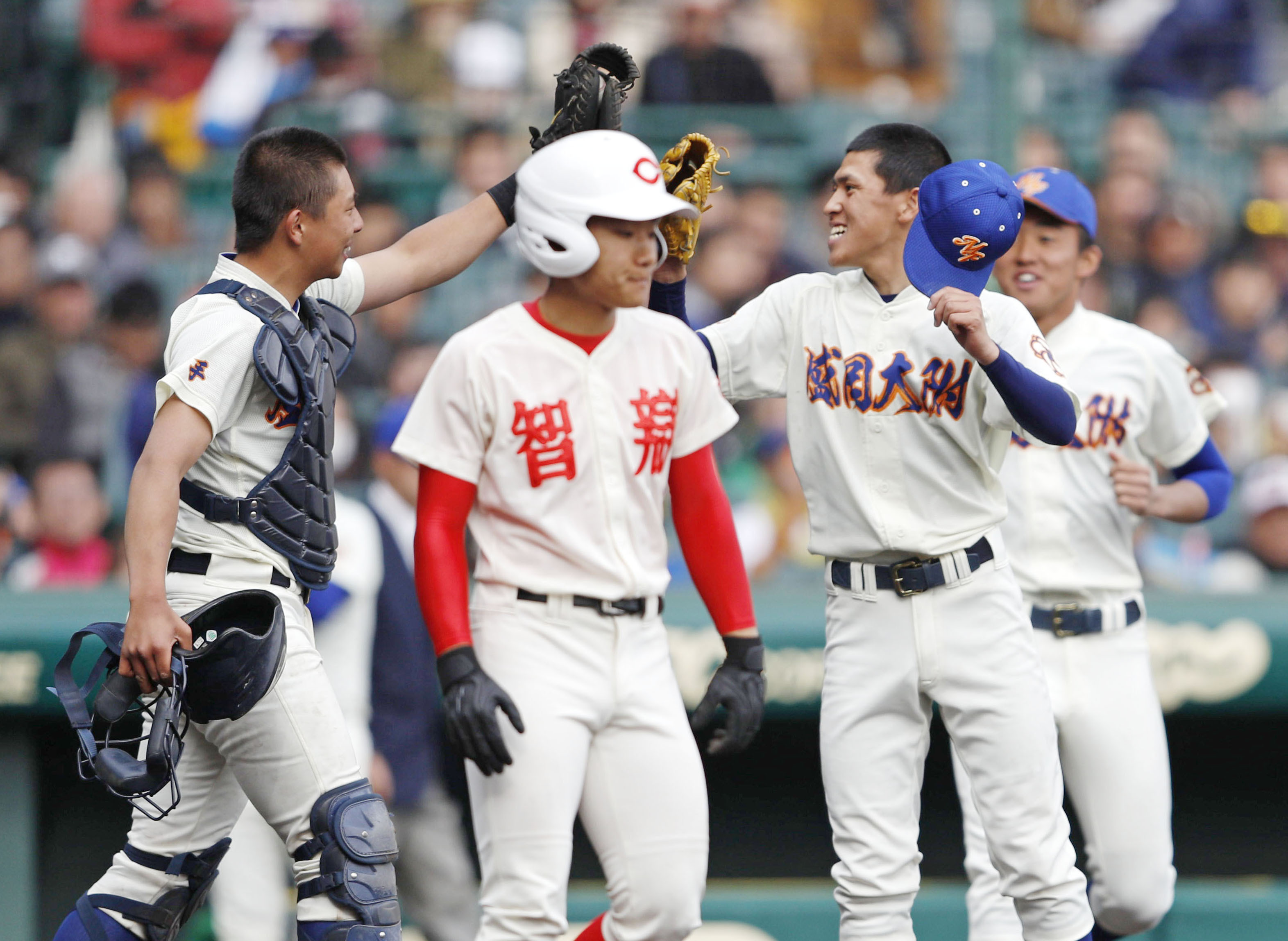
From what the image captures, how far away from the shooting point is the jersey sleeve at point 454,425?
138 inches

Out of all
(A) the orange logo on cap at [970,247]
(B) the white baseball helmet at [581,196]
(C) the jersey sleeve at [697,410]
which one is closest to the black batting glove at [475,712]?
(C) the jersey sleeve at [697,410]

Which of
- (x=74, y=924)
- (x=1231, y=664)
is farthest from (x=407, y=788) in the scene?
(x=1231, y=664)

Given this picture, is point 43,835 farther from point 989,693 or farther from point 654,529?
point 989,693

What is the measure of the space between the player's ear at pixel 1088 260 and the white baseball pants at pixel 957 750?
4.38ft

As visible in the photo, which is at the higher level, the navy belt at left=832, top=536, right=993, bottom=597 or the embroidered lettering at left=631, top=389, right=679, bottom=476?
→ the embroidered lettering at left=631, top=389, right=679, bottom=476


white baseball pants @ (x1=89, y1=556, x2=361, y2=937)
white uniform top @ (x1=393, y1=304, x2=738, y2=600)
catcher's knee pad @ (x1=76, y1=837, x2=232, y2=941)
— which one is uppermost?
white uniform top @ (x1=393, y1=304, x2=738, y2=600)

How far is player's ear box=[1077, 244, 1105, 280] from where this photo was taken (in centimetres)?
486

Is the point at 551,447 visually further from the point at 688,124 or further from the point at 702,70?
the point at 702,70

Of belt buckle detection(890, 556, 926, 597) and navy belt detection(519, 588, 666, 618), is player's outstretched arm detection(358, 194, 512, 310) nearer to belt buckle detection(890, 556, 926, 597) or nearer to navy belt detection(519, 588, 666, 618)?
navy belt detection(519, 588, 666, 618)

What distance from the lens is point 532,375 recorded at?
11.7ft

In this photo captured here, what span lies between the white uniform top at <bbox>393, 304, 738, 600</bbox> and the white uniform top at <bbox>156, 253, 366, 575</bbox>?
12.1 inches

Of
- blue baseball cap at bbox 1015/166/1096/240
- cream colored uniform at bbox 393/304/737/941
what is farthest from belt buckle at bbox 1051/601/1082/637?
cream colored uniform at bbox 393/304/737/941

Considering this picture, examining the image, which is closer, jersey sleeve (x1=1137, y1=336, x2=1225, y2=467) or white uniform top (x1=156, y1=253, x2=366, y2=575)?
white uniform top (x1=156, y1=253, x2=366, y2=575)

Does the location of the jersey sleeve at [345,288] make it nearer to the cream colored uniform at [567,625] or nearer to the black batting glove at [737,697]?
the cream colored uniform at [567,625]
